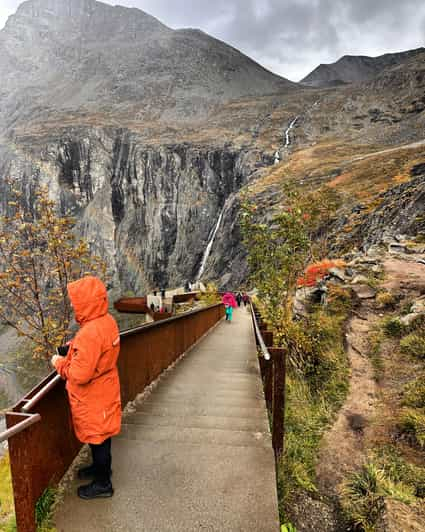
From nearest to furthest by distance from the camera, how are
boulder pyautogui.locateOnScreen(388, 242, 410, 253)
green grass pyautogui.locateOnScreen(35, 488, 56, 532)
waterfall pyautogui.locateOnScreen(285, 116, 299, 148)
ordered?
green grass pyautogui.locateOnScreen(35, 488, 56, 532) < boulder pyautogui.locateOnScreen(388, 242, 410, 253) < waterfall pyautogui.locateOnScreen(285, 116, 299, 148)

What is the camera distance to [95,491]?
8.09 feet

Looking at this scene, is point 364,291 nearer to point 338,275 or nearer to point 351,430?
point 338,275

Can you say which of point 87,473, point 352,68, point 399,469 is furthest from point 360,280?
point 352,68

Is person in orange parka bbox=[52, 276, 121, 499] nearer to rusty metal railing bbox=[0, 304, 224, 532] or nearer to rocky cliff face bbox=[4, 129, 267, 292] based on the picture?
rusty metal railing bbox=[0, 304, 224, 532]

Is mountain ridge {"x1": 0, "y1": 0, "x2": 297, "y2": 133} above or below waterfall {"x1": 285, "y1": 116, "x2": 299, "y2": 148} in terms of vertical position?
above

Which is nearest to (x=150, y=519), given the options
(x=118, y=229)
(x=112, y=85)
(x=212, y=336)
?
(x=212, y=336)

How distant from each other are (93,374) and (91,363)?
0.10 m

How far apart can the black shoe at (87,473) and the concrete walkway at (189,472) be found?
10 cm

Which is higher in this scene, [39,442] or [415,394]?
[39,442]

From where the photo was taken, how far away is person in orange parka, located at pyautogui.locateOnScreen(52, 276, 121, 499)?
236 cm

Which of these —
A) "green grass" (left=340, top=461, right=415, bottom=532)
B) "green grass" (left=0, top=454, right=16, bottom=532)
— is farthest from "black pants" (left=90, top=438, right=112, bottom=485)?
"green grass" (left=340, top=461, right=415, bottom=532)

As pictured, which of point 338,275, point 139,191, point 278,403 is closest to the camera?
A: point 278,403

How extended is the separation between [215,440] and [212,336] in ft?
28.8

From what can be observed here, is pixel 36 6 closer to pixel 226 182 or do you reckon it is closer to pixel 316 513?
pixel 226 182
